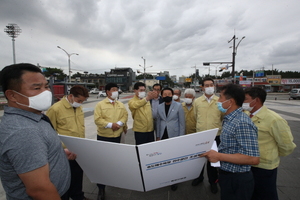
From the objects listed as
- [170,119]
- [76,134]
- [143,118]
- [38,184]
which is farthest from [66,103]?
[170,119]

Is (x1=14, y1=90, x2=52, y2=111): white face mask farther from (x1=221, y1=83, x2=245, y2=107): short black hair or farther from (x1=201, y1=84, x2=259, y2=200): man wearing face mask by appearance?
(x1=221, y1=83, x2=245, y2=107): short black hair

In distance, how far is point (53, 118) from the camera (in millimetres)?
2107

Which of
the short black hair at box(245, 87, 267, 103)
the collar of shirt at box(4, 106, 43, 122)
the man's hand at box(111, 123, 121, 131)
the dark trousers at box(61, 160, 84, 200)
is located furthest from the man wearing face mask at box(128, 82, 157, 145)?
the collar of shirt at box(4, 106, 43, 122)

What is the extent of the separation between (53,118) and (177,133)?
2088 millimetres

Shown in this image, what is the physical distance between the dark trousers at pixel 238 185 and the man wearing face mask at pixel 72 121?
1.99 meters

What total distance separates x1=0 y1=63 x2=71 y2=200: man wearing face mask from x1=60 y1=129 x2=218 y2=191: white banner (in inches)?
13.1

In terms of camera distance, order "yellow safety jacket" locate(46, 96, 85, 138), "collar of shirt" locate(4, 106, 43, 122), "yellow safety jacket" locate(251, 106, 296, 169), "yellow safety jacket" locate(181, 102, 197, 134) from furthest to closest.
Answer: "yellow safety jacket" locate(181, 102, 197, 134)
"yellow safety jacket" locate(46, 96, 85, 138)
"yellow safety jacket" locate(251, 106, 296, 169)
"collar of shirt" locate(4, 106, 43, 122)

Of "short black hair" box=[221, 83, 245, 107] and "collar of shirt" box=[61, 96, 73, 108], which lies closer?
"short black hair" box=[221, 83, 245, 107]

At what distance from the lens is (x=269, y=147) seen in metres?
1.68

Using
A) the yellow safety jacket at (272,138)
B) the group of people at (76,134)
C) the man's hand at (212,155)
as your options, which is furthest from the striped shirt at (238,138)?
the yellow safety jacket at (272,138)

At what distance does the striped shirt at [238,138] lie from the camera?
1271 mm

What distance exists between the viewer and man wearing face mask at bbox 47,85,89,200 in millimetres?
2131

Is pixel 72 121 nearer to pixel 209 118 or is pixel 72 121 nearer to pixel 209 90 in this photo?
pixel 209 118

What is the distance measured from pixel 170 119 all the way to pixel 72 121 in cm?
168
